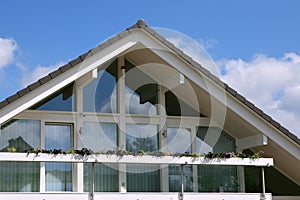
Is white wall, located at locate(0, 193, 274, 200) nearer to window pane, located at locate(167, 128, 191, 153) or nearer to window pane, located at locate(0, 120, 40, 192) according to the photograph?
window pane, located at locate(0, 120, 40, 192)

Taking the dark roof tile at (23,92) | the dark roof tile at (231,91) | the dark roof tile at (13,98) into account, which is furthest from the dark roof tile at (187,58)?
the dark roof tile at (13,98)

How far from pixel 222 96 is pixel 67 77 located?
10.8 feet

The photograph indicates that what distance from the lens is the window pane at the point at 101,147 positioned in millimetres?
13338

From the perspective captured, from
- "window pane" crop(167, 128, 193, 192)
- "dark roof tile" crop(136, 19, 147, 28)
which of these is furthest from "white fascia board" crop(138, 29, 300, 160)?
"window pane" crop(167, 128, 193, 192)

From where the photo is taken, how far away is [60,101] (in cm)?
1351

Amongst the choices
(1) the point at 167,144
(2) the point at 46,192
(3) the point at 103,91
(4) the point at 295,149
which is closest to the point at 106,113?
(3) the point at 103,91

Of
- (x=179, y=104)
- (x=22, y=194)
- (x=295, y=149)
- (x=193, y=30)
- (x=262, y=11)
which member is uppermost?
(x=262, y=11)

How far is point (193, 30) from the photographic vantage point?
40.3 feet

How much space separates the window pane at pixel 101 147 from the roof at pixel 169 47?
1.71 m

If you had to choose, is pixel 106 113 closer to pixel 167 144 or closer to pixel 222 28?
pixel 167 144

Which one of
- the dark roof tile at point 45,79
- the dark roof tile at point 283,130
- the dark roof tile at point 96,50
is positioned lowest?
the dark roof tile at point 283,130

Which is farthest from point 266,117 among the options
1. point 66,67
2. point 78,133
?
point 66,67

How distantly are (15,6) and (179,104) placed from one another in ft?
14.0

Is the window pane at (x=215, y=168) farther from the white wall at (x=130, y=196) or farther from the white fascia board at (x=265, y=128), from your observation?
the white fascia board at (x=265, y=128)
